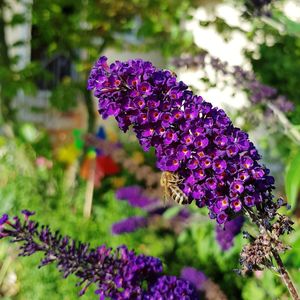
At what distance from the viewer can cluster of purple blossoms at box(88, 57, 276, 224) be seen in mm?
1303

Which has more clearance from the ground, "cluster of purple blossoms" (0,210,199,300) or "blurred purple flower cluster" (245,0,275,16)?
"blurred purple flower cluster" (245,0,275,16)

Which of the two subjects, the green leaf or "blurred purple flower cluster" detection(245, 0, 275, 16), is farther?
"blurred purple flower cluster" detection(245, 0, 275, 16)

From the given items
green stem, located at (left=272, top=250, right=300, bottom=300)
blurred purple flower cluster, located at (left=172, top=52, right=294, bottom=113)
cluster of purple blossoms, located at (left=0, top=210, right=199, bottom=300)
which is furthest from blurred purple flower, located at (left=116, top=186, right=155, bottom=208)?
green stem, located at (left=272, top=250, right=300, bottom=300)

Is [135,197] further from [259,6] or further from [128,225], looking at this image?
[259,6]

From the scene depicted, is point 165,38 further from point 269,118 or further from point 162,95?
point 162,95

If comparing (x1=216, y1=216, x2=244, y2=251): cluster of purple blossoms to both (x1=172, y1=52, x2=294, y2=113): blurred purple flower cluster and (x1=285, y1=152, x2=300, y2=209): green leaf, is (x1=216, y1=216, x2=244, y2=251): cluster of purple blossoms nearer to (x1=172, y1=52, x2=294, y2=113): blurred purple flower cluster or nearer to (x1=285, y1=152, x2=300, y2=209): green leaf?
(x1=285, y1=152, x2=300, y2=209): green leaf

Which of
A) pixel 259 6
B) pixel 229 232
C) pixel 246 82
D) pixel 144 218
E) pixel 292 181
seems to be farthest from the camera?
pixel 144 218

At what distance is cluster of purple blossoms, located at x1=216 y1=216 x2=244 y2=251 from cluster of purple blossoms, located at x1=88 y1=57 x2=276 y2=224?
802 mm

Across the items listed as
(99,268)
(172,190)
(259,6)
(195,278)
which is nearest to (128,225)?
(195,278)

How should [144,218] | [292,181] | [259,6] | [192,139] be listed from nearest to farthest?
[192,139] → [292,181] → [259,6] → [144,218]

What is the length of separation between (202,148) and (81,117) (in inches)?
309

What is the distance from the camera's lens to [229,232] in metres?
2.19

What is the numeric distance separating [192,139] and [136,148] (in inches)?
163

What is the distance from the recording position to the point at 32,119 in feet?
26.6
